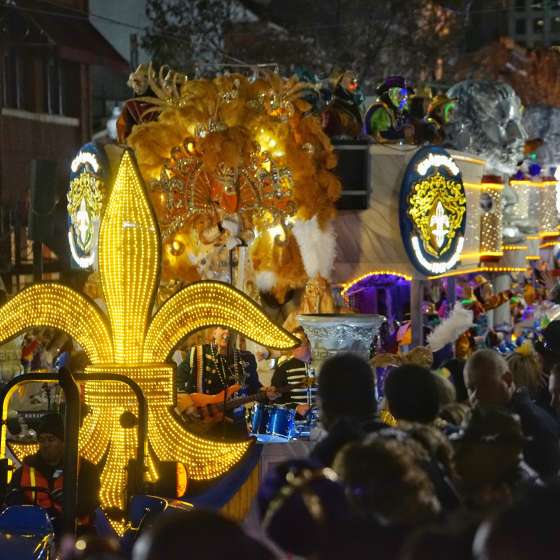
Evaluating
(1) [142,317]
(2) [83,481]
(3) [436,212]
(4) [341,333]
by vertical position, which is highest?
(3) [436,212]

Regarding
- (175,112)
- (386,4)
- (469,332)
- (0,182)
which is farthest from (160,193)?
(386,4)

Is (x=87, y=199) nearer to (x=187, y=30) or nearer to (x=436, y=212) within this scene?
(x=436, y=212)

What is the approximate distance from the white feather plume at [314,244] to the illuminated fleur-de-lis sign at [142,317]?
580cm

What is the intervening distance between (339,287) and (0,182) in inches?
562

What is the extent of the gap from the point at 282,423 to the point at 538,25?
9784cm

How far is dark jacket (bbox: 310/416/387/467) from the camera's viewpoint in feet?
16.6

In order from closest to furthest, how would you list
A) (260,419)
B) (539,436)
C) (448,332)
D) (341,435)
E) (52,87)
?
(341,435), (539,436), (260,419), (448,332), (52,87)

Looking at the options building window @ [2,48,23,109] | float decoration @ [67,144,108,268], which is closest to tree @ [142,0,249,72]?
building window @ [2,48,23,109]

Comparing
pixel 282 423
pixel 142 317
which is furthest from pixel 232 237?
pixel 142 317

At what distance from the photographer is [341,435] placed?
513cm

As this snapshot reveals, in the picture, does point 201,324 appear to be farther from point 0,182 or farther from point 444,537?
point 0,182

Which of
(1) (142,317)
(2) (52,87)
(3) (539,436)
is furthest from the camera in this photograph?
(2) (52,87)

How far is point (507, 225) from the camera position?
24.2 m

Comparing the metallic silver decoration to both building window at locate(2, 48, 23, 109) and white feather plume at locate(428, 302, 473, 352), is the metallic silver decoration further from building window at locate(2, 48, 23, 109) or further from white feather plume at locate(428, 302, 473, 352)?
building window at locate(2, 48, 23, 109)
